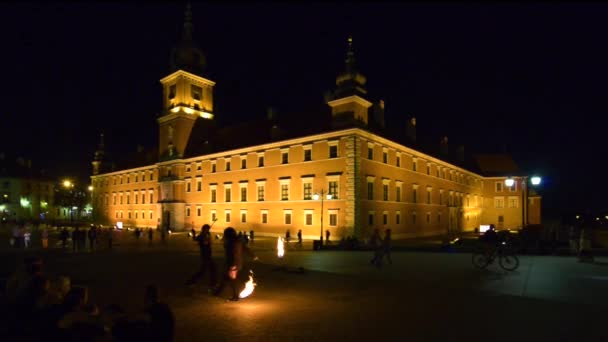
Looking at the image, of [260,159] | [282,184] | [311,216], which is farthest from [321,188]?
[260,159]

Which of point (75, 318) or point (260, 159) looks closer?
point (75, 318)

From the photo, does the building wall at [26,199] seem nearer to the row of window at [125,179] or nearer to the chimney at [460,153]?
the row of window at [125,179]

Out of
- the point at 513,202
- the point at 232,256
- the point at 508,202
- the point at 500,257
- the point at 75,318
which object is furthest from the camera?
the point at 508,202

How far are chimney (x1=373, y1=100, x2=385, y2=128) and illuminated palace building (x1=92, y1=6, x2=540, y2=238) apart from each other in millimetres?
134

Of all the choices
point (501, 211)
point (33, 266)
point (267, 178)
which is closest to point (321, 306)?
point (33, 266)

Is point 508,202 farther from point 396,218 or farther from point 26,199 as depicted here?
point 26,199

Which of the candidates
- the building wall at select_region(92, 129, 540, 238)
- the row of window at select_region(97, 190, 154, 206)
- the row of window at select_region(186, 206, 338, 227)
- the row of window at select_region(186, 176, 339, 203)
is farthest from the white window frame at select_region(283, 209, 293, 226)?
the row of window at select_region(97, 190, 154, 206)

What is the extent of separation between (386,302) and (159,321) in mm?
6544

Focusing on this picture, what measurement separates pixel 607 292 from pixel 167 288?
13003 millimetres

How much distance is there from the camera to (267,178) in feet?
146

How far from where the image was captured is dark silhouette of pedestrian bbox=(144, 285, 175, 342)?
223 inches

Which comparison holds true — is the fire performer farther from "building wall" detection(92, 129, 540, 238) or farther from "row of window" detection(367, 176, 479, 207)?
"row of window" detection(367, 176, 479, 207)

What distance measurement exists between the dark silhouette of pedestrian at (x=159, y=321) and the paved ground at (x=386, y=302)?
6.21 feet

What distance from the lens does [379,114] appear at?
4453cm
